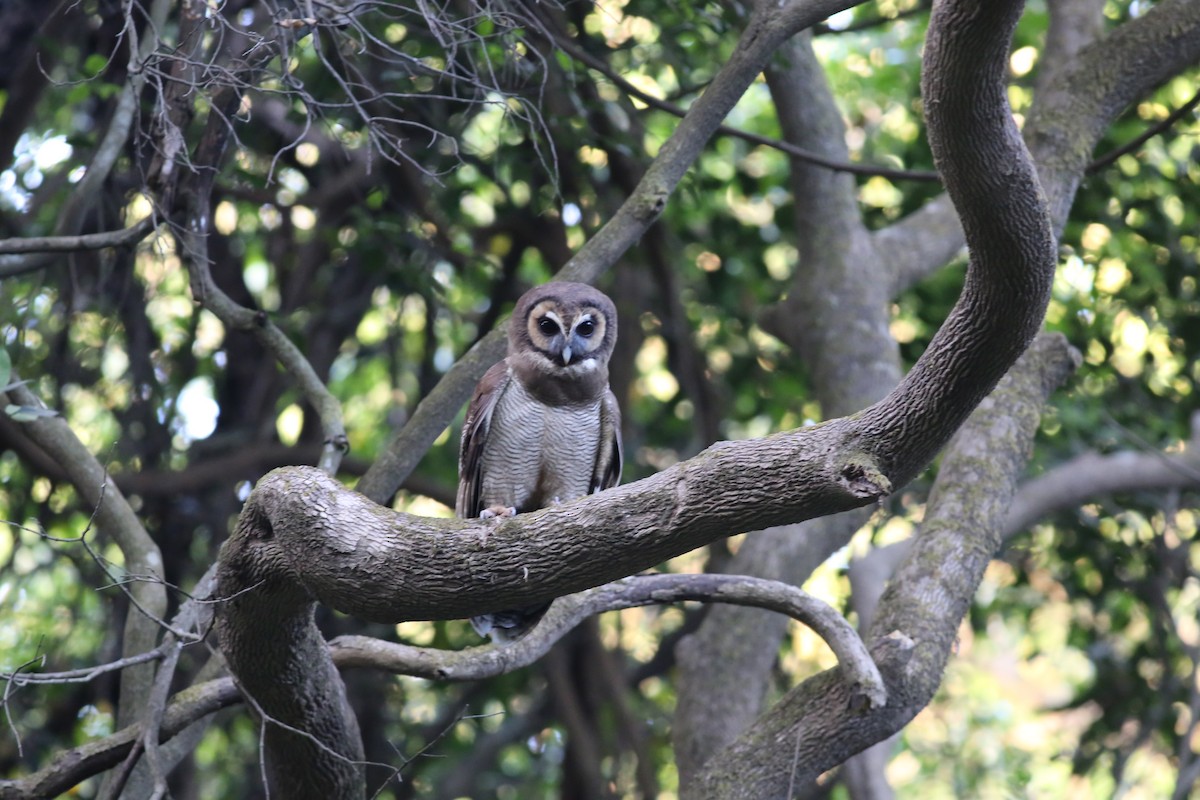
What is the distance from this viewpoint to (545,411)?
172 inches

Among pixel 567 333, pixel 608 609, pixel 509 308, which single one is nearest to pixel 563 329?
pixel 567 333

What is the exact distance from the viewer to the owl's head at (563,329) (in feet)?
13.8

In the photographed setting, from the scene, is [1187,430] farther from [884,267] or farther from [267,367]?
[267,367]

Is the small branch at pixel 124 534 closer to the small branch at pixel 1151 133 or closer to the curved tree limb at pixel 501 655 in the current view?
the curved tree limb at pixel 501 655

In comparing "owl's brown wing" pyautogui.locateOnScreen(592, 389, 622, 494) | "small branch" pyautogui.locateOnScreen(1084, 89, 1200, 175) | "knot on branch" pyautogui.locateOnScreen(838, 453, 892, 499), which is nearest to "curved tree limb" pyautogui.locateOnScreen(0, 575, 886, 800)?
"owl's brown wing" pyautogui.locateOnScreen(592, 389, 622, 494)

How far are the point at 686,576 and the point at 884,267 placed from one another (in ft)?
7.69

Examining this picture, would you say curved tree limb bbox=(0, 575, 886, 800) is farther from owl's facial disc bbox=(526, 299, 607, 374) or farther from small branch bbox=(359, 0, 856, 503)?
owl's facial disc bbox=(526, 299, 607, 374)

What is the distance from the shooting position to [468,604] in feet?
8.79

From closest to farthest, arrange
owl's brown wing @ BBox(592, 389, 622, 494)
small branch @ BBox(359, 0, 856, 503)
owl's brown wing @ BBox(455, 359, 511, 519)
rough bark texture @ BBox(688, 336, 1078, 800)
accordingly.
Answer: rough bark texture @ BBox(688, 336, 1078, 800) → small branch @ BBox(359, 0, 856, 503) → owl's brown wing @ BBox(455, 359, 511, 519) → owl's brown wing @ BBox(592, 389, 622, 494)

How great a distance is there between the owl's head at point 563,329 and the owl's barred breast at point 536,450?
0.15 metres

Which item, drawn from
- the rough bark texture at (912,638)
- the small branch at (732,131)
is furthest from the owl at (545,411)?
the rough bark texture at (912,638)

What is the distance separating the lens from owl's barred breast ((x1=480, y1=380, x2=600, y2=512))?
437cm

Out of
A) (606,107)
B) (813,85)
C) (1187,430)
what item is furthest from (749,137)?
(1187,430)

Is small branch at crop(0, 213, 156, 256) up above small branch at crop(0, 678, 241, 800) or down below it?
above
